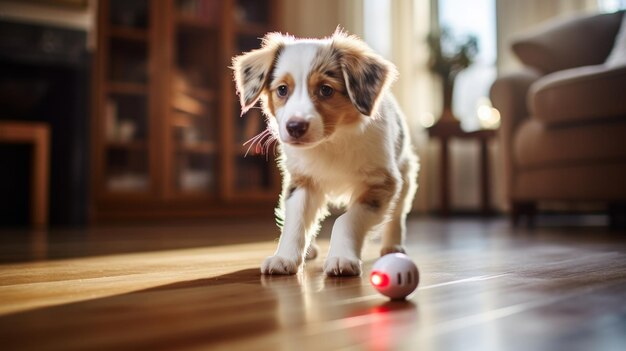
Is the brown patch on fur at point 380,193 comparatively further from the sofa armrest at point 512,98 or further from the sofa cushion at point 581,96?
the sofa armrest at point 512,98

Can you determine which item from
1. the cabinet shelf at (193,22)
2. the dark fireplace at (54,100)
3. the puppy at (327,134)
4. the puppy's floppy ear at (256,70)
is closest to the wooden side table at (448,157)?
the cabinet shelf at (193,22)

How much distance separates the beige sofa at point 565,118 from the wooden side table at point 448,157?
1283 mm

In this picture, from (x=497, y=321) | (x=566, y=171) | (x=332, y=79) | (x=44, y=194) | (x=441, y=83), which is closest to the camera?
(x=497, y=321)

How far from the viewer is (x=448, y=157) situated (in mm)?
Result: 5215

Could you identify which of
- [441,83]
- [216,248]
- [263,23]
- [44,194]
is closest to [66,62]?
[44,194]

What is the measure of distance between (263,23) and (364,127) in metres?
4.15

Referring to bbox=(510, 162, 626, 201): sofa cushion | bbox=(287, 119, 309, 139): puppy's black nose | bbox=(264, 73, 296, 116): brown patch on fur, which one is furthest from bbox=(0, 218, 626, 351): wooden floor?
bbox=(510, 162, 626, 201): sofa cushion

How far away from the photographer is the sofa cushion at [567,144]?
9.41ft

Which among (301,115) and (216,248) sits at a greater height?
(301,115)

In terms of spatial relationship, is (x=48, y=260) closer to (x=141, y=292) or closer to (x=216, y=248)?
(x=216, y=248)

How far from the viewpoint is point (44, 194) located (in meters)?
4.00

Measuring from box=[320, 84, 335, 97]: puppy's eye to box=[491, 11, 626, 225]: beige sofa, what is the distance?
197 cm

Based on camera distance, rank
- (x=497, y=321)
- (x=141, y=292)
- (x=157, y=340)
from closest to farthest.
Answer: (x=157, y=340) → (x=497, y=321) → (x=141, y=292)

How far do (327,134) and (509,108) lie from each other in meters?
2.34
